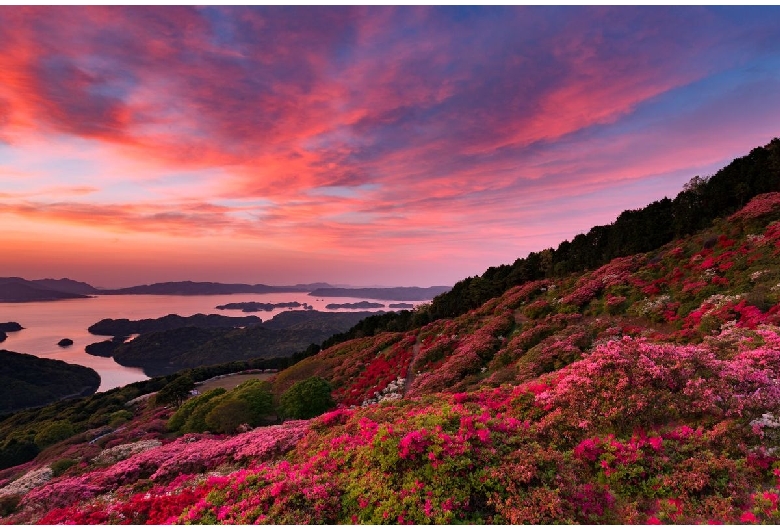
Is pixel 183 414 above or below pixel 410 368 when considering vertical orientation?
below

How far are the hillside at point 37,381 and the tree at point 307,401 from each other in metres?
167

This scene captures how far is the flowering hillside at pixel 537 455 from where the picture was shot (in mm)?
8883

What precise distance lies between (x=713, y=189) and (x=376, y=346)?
54.7 metres

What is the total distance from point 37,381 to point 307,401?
18682 cm

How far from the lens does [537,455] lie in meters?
10.2

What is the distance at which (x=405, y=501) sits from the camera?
9109mm

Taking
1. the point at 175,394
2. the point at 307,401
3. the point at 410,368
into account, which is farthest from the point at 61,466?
the point at 175,394

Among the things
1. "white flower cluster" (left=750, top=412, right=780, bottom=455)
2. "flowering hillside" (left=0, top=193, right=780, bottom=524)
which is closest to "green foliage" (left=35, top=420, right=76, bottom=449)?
"flowering hillside" (left=0, top=193, right=780, bottom=524)

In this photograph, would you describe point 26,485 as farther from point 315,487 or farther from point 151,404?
point 151,404

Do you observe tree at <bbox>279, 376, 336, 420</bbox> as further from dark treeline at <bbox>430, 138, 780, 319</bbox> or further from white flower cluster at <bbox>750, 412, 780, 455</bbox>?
dark treeline at <bbox>430, 138, 780, 319</bbox>

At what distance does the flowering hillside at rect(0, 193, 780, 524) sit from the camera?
29.1 ft

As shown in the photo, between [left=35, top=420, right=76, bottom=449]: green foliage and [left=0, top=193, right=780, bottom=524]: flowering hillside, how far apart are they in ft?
112

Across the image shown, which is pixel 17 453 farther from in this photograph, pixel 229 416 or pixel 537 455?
pixel 537 455

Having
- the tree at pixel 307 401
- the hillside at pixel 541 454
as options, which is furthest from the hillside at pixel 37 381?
the tree at pixel 307 401
